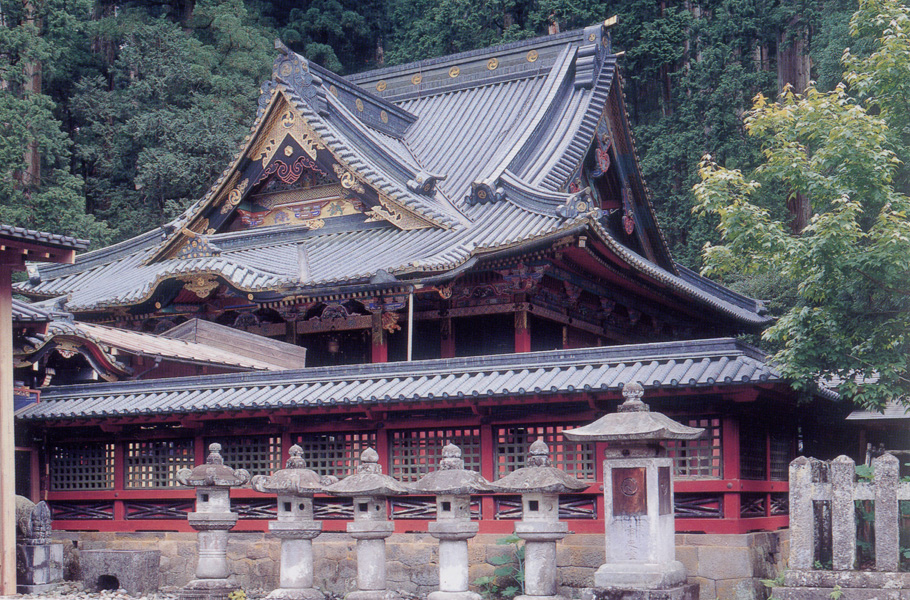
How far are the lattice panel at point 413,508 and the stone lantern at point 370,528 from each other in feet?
7.45

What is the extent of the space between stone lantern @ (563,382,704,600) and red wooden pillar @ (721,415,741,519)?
56.3 inches

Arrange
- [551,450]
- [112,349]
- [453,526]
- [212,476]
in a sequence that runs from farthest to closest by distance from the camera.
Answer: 1. [112,349]
2. [551,450]
3. [212,476]
4. [453,526]

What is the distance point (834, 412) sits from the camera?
16656mm

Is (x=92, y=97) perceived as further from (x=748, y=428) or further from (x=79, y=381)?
(x=748, y=428)

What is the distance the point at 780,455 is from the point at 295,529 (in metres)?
6.68

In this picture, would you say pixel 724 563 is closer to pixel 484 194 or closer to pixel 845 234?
pixel 845 234

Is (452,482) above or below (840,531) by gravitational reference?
above

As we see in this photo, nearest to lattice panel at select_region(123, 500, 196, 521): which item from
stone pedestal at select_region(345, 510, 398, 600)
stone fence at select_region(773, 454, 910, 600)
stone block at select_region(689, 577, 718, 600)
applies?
stone pedestal at select_region(345, 510, 398, 600)

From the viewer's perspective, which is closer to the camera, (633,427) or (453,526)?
(633,427)

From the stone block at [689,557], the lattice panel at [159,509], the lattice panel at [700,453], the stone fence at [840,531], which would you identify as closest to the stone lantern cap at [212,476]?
the lattice panel at [159,509]

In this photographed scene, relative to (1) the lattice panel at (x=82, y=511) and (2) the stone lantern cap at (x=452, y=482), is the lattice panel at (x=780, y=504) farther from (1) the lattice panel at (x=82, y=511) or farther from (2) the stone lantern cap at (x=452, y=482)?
(1) the lattice panel at (x=82, y=511)

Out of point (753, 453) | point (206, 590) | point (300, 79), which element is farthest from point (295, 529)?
point (300, 79)

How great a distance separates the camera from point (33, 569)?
45.8ft

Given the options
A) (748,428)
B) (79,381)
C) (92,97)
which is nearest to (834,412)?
(748,428)
